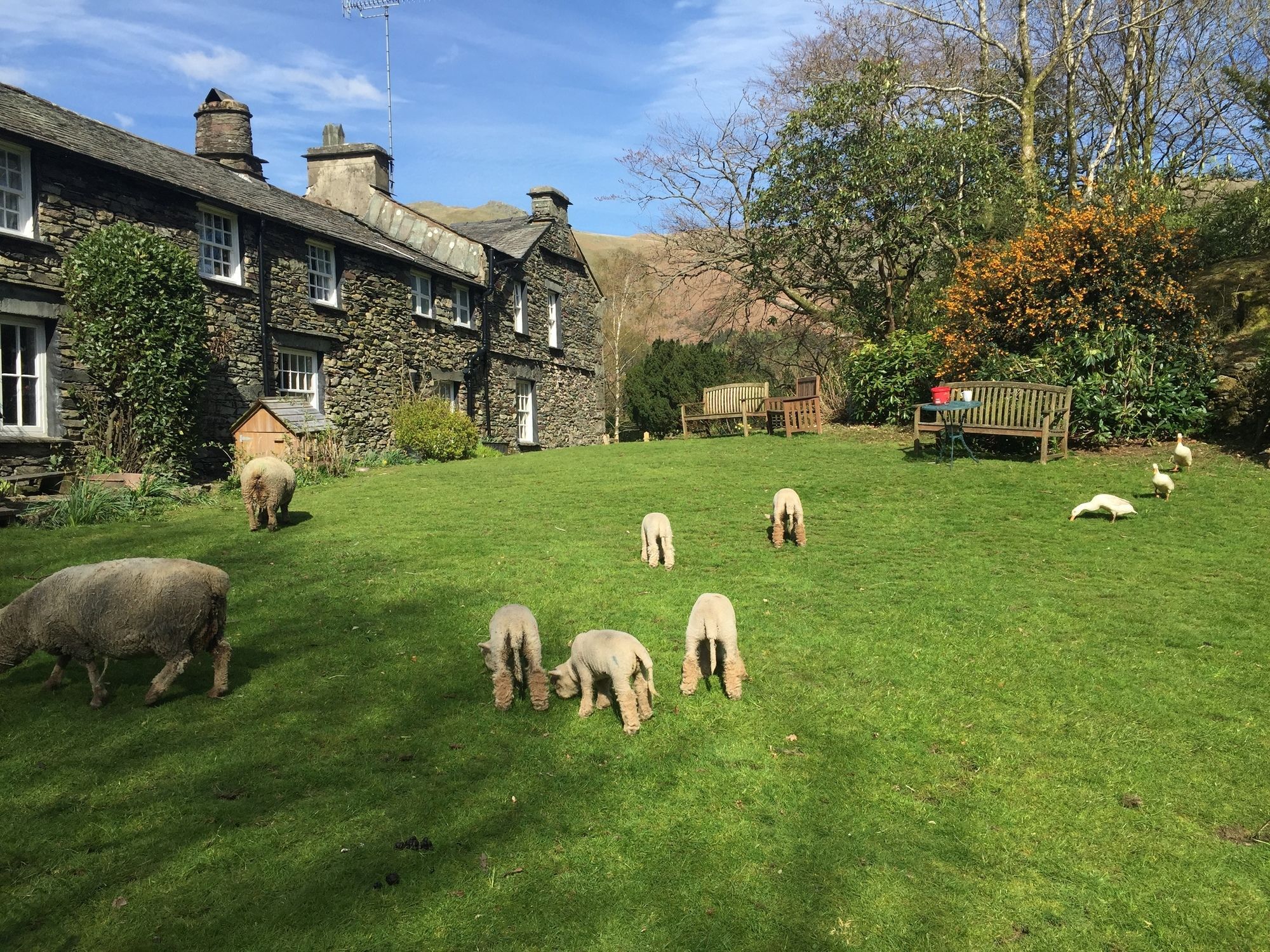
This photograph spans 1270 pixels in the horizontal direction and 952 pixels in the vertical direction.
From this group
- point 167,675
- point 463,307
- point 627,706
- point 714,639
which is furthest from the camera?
point 463,307

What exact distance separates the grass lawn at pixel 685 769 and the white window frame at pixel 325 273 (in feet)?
40.3

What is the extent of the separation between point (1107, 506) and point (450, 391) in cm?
1959

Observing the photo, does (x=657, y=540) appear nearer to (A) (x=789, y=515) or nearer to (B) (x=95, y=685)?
(A) (x=789, y=515)

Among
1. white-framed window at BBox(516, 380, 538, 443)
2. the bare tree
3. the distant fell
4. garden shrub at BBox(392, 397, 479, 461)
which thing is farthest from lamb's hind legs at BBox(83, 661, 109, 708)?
the distant fell

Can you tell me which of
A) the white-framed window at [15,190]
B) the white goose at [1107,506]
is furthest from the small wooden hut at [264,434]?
the white goose at [1107,506]

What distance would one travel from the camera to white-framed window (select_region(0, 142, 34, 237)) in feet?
44.6

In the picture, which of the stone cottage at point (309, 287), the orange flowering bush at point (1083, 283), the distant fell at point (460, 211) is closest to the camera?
the stone cottage at point (309, 287)

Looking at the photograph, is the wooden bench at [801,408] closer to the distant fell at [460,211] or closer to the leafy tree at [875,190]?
the leafy tree at [875,190]

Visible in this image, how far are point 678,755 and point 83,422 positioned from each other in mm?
14051

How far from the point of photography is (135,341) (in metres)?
14.5

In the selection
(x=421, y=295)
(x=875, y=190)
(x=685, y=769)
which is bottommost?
(x=685, y=769)

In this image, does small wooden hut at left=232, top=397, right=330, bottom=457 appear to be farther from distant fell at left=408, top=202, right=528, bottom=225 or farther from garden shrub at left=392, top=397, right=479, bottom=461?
distant fell at left=408, top=202, right=528, bottom=225

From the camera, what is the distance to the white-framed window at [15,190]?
13.6 metres

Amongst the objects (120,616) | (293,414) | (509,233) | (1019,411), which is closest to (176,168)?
(293,414)
